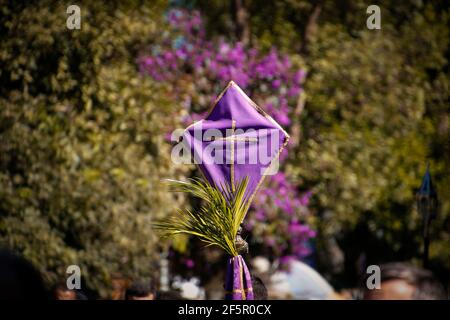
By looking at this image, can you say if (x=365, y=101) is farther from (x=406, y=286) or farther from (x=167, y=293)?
(x=406, y=286)

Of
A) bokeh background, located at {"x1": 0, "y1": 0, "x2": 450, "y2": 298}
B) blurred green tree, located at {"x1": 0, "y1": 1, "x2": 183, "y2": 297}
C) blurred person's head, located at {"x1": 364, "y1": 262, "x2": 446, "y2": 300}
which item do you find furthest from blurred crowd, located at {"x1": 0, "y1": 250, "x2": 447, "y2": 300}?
bokeh background, located at {"x1": 0, "y1": 0, "x2": 450, "y2": 298}

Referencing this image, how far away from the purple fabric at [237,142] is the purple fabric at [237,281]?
58cm

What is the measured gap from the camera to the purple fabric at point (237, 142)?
5.54 m

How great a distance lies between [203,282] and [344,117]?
4.19 m

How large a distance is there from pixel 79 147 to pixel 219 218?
4.90 m

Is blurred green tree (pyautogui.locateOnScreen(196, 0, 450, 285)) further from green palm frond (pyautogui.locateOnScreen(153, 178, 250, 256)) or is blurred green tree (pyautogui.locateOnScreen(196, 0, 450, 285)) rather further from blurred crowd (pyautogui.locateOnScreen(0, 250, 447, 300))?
green palm frond (pyautogui.locateOnScreen(153, 178, 250, 256))

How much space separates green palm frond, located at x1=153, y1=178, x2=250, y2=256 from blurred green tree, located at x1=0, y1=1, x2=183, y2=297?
445cm

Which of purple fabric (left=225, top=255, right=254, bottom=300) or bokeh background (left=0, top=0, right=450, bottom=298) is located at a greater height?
bokeh background (left=0, top=0, right=450, bottom=298)

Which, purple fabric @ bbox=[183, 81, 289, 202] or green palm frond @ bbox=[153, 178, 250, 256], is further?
purple fabric @ bbox=[183, 81, 289, 202]

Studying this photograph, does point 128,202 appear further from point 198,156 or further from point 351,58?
point 351,58

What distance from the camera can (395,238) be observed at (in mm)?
17875

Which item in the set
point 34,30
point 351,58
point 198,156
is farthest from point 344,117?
point 198,156

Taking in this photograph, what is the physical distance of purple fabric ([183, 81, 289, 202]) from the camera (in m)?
5.54

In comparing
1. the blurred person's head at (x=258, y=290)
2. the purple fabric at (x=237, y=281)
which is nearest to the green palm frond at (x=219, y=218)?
the purple fabric at (x=237, y=281)
